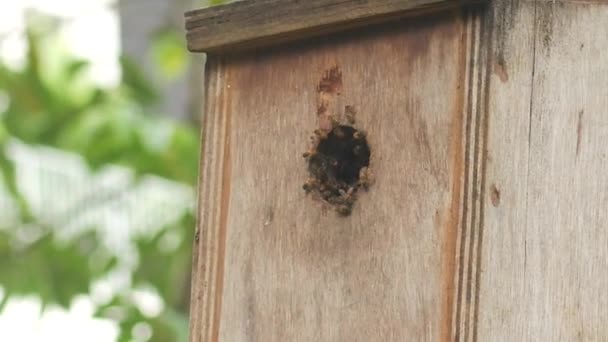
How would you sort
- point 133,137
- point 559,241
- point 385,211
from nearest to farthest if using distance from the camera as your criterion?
point 559,241 → point 385,211 → point 133,137

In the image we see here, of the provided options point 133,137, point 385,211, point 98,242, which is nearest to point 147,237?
point 98,242

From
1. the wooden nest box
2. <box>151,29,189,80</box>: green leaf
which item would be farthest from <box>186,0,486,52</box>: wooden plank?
<box>151,29,189,80</box>: green leaf

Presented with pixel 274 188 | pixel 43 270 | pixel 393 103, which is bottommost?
pixel 43 270

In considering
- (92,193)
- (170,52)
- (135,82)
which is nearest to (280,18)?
(135,82)

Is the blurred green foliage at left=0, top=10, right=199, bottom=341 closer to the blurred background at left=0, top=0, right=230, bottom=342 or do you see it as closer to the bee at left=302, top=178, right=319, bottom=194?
the blurred background at left=0, top=0, right=230, bottom=342

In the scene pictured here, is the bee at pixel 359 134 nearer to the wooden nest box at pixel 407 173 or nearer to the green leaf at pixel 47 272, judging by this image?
the wooden nest box at pixel 407 173

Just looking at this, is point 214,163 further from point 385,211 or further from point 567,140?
point 567,140

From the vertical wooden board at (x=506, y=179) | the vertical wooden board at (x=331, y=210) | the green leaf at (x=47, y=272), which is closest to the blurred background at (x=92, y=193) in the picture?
the green leaf at (x=47, y=272)
